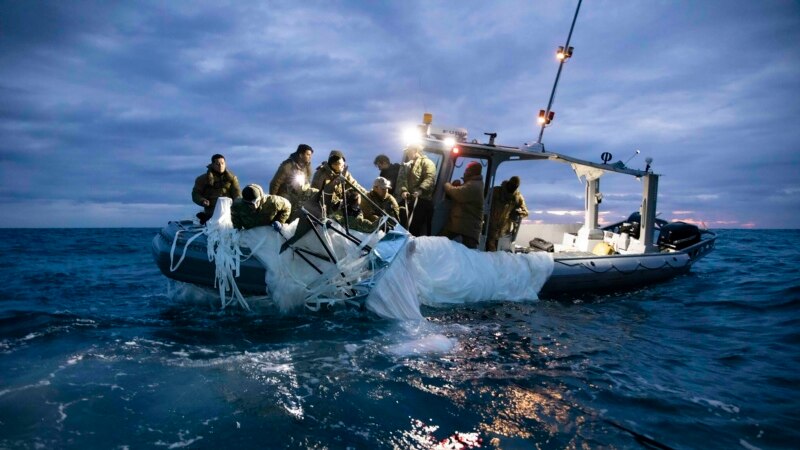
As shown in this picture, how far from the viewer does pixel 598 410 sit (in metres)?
3.42

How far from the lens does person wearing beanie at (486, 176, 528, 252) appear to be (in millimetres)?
7773

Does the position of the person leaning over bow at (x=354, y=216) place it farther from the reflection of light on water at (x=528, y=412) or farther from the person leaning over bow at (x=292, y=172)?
the reflection of light on water at (x=528, y=412)

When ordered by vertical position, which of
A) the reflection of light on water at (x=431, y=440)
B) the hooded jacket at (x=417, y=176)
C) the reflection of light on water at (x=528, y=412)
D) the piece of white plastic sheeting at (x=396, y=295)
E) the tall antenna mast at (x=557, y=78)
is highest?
the tall antenna mast at (x=557, y=78)

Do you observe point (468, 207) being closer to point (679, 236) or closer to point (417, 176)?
point (417, 176)

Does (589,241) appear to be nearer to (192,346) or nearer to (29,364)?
(192,346)

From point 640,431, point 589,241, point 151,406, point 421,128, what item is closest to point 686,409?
point 640,431

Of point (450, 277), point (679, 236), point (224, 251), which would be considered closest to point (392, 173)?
point (450, 277)

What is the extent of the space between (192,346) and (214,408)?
1.71m

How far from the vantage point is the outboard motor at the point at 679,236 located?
35.3 feet

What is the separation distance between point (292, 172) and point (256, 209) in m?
1.08

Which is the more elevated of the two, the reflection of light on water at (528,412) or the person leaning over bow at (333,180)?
the person leaning over bow at (333,180)

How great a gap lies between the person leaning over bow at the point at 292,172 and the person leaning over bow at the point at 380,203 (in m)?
1.07

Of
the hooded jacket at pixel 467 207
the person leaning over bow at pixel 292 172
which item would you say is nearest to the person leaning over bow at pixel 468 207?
the hooded jacket at pixel 467 207

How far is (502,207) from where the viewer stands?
7.80m
